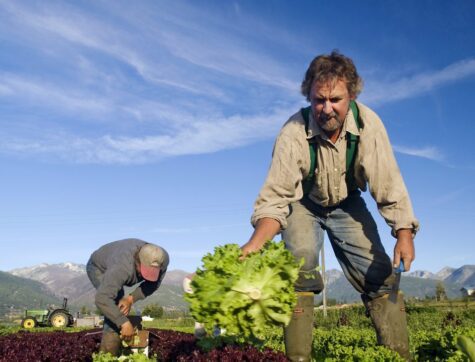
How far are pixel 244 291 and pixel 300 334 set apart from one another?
2.03 metres

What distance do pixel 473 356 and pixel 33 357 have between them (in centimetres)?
716

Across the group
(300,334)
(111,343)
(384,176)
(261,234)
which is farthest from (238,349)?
(111,343)

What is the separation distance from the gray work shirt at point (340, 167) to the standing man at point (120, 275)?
132 inches

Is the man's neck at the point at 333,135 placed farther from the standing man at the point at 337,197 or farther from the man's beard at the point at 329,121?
the man's beard at the point at 329,121

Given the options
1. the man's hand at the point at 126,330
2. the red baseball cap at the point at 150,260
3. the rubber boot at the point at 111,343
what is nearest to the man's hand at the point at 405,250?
the red baseball cap at the point at 150,260

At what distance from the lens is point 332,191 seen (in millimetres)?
5168

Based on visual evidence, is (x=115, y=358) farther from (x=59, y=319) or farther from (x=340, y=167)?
(x=59, y=319)

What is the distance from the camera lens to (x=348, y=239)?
17.6 feet

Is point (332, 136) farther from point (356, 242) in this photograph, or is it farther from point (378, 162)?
point (356, 242)

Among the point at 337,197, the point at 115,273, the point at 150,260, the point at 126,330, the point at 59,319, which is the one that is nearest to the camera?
the point at 337,197

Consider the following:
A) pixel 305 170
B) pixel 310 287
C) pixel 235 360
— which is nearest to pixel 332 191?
pixel 305 170

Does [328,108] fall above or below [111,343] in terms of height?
above

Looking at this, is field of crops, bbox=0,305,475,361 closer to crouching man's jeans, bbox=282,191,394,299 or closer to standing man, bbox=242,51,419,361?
standing man, bbox=242,51,419,361

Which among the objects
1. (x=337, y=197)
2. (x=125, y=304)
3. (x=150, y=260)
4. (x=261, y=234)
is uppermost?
(x=337, y=197)
